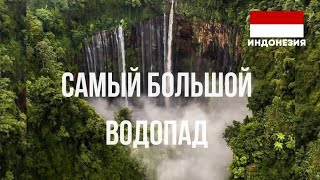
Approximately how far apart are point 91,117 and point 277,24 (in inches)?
339

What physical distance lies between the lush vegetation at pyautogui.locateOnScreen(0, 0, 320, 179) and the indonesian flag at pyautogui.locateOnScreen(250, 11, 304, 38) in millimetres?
563

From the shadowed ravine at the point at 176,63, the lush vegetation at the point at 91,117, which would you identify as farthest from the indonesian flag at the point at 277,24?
the shadowed ravine at the point at 176,63

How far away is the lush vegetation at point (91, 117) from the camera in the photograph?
1947 cm

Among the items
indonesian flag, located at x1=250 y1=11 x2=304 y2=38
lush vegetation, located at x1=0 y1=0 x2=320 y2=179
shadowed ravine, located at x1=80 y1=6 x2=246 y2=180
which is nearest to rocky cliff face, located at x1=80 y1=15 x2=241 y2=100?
shadowed ravine, located at x1=80 y1=6 x2=246 y2=180

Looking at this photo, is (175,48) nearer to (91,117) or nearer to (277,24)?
(91,117)

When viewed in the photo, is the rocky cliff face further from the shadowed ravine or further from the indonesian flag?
the indonesian flag

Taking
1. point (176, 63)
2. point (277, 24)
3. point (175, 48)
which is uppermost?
point (277, 24)

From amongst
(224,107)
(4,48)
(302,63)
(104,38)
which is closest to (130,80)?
(104,38)

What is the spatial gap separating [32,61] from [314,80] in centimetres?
1171

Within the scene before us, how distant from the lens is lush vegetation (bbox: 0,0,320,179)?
19.5 meters

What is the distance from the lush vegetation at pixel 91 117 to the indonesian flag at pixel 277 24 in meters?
0.56

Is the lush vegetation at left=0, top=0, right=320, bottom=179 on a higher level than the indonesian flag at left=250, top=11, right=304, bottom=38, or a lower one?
lower

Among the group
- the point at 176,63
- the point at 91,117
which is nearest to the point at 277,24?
the point at 176,63

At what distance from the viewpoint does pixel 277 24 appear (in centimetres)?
2006
